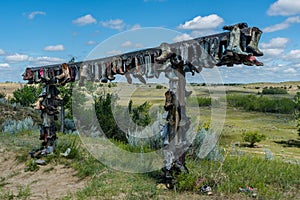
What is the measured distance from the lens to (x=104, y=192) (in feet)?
21.7

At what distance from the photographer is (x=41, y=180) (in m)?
8.25

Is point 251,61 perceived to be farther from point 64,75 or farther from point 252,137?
point 252,137

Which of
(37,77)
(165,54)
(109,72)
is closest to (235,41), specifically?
(165,54)

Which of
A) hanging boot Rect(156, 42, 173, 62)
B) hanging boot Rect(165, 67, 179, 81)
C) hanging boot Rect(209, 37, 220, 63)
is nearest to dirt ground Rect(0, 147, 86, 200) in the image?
hanging boot Rect(165, 67, 179, 81)

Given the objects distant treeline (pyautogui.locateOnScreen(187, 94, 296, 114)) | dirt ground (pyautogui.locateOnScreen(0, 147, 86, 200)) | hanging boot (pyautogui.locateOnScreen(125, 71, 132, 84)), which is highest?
hanging boot (pyautogui.locateOnScreen(125, 71, 132, 84))

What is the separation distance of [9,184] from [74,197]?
8.03 ft

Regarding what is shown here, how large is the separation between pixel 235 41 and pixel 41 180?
18.5ft

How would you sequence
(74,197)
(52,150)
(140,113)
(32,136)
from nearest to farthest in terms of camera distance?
(74,197), (52,150), (32,136), (140,113)

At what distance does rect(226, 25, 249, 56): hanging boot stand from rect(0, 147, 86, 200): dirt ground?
4.20 meters

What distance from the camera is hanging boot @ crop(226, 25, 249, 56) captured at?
213 inches

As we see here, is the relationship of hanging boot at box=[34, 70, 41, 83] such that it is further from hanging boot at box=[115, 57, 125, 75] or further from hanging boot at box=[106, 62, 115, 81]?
hanging boot at box=[115, 57, 125, 75]

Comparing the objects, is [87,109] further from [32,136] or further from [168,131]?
[168,131]

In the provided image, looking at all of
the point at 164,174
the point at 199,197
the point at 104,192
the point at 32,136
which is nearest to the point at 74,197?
the point at 104,192

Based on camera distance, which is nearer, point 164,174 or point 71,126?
point 164,174
